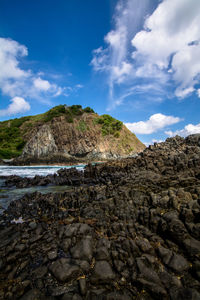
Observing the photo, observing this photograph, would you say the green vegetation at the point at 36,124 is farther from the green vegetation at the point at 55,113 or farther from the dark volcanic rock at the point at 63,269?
the dark volcanic rock at the point at 63,269

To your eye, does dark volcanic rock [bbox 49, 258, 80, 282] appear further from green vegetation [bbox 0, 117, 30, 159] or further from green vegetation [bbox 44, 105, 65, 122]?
green vegetation [bbox 44, 105, 65, 122]

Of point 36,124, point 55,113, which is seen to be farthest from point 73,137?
point 36,124

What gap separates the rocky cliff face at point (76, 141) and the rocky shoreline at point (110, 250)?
49.6 metres

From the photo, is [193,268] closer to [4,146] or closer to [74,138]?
[74,138]

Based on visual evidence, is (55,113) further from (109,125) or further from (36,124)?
(109,125)

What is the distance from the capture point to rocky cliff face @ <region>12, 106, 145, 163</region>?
5831 centimetres

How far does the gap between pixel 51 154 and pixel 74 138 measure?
14.1 meters

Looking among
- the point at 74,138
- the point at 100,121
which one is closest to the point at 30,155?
the point at 74,138

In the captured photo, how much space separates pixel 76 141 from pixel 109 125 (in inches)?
908

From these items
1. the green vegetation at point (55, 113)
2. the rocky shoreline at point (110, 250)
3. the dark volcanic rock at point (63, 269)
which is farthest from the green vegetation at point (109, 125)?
the dark volcanic rock at point (63, 269)

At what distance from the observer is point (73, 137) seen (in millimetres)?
66312

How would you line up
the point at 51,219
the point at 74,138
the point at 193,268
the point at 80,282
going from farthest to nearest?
the point at 74,138, the point at 51,219, the point at 193,268, the point at 80,282

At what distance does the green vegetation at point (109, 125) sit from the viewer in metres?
77.1

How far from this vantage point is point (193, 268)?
3127 millimetres
